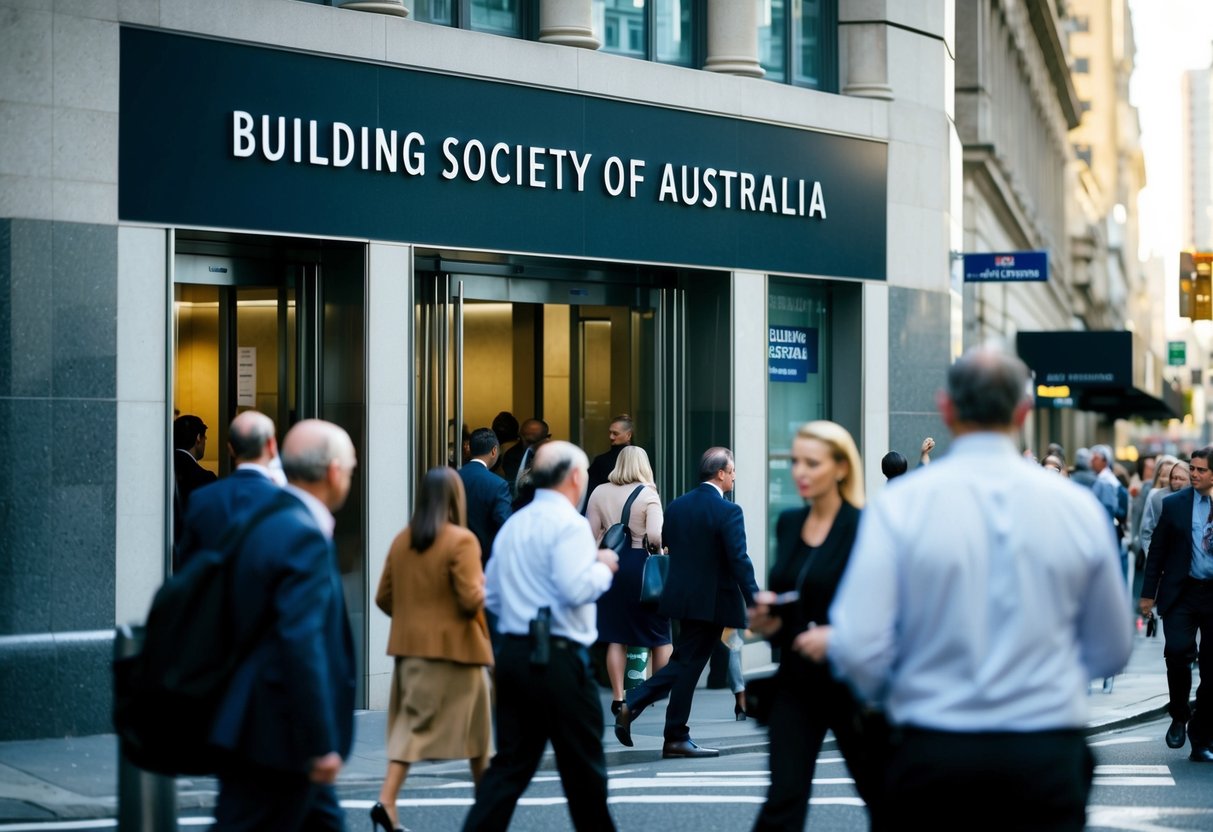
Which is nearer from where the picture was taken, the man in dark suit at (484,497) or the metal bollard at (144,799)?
the metal bollard at (144,799)

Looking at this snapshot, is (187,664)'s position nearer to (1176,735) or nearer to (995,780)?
(995,780)

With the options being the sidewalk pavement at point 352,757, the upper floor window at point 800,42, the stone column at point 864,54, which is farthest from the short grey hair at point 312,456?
the stone column at point 864,54

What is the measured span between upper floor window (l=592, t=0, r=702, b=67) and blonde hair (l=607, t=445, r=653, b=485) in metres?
4.53

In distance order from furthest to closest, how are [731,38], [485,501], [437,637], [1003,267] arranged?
[1003,267], [731,38], [485,501], [437,637]

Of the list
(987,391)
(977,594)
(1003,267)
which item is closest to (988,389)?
(987,391)

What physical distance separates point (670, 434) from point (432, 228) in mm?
3533

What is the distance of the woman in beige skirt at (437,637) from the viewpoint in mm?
7984

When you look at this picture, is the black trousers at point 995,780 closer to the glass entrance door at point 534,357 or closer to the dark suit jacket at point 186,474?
the dark suit jacket at point 186,474

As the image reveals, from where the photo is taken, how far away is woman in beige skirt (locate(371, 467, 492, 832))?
7984 mm

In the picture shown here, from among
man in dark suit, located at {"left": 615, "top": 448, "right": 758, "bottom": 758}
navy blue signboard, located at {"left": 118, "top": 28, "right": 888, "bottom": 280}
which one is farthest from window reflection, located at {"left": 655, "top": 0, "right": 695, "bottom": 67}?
man in dark suit, located at {"left": 615, "top": 448, "right": 758, "bottom": 758}

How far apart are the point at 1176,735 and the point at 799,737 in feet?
20.6

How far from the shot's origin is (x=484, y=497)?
38.8 feet

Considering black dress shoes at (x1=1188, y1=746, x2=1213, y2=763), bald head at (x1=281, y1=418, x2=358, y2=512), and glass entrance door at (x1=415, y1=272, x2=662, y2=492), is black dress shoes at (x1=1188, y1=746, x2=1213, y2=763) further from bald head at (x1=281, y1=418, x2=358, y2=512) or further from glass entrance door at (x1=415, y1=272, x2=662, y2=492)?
bald head at (x1=281, y1=418, x2=358, y2=512)

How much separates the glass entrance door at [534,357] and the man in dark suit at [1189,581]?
567 centimetres
